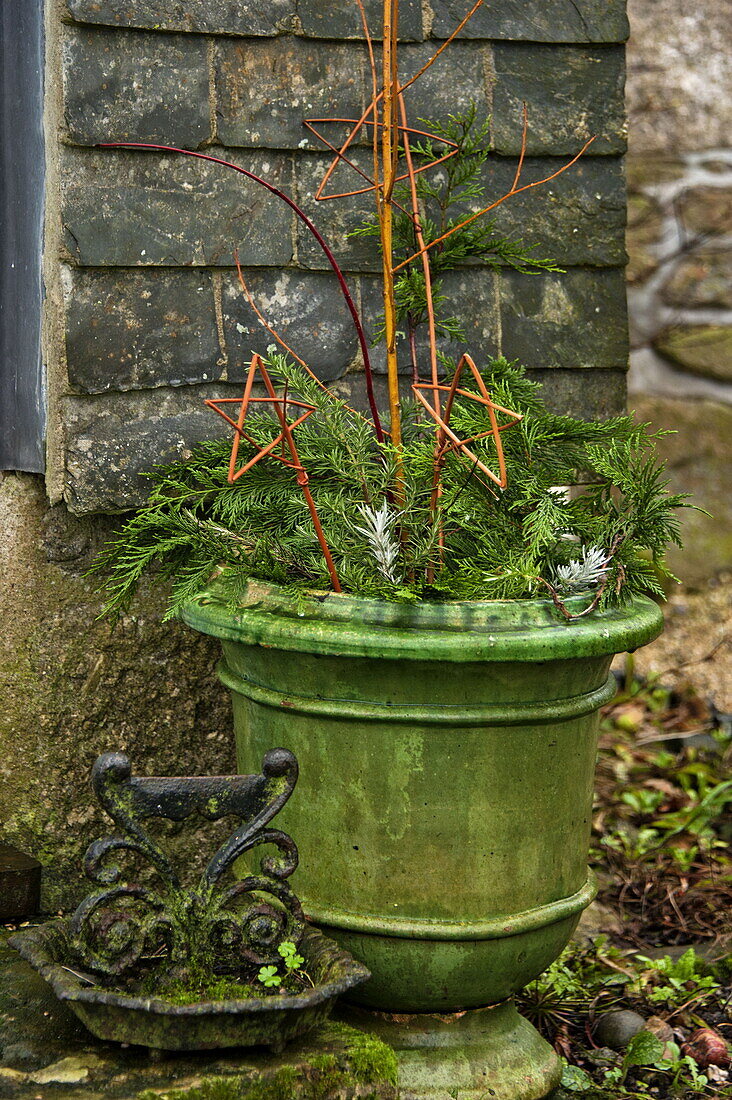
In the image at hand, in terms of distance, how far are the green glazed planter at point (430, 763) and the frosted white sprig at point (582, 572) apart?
0.20 ft

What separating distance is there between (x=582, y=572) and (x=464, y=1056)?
0.74 metres

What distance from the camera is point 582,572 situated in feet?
5.52

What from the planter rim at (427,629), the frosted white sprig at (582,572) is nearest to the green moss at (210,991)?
the planter rim at (427,629)

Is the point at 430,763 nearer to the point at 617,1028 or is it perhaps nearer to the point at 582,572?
the point at 582,572

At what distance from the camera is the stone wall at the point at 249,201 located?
1.98 meters

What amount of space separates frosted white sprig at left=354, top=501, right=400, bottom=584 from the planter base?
0.68 meters

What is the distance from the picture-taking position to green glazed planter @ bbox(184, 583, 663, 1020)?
158 cm

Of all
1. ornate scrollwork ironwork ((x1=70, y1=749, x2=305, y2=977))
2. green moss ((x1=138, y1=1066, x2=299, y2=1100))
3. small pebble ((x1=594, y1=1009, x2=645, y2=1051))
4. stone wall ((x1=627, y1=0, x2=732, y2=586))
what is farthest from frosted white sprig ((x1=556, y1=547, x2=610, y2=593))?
stone wall ((x1=627, y1=0, x2=732, y2=586))

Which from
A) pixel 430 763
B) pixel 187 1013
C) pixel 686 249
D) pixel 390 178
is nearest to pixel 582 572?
pixel 430 763

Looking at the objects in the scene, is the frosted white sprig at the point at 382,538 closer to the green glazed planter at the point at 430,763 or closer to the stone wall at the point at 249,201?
the green glazed planter at the point at 430,763

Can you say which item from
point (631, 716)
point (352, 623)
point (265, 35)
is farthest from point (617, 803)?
point (265, 35)

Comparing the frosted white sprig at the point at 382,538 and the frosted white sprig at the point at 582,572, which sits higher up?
the frosted white sprig at the point at 382,538

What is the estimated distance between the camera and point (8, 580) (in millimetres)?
2092

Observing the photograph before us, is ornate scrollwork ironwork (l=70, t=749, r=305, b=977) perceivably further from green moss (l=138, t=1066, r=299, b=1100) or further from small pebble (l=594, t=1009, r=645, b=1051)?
small pebble (l=594, t=1009, r=645, b=1051)
